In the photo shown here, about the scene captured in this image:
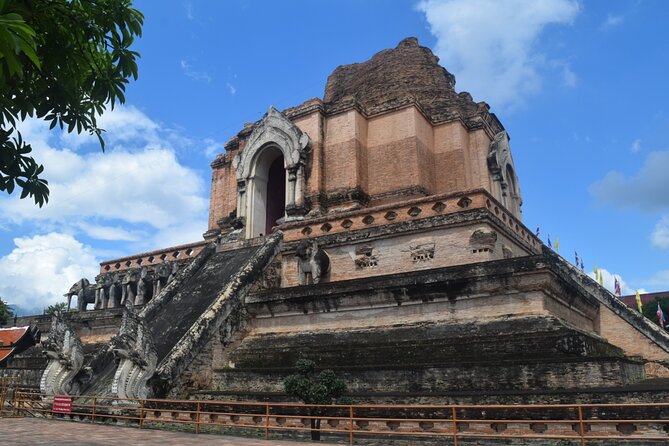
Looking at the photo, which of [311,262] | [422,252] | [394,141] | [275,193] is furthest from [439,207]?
[275,193]

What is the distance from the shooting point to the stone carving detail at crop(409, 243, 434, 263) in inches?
584

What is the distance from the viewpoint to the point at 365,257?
16.0 metres

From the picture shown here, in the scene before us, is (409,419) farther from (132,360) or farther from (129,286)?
(129,286)

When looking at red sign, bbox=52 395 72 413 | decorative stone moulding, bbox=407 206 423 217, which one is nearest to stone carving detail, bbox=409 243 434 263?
decorative stone moulding, bbox=407 206 423 217

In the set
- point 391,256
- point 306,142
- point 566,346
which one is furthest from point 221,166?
point 566,346

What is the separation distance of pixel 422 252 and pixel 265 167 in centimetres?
957

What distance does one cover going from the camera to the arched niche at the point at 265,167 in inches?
806

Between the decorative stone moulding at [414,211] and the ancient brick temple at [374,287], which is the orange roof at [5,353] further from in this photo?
the decorative stone moulding at [414,211]

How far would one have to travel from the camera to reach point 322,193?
20203 mm

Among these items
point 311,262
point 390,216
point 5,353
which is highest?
point 390,216

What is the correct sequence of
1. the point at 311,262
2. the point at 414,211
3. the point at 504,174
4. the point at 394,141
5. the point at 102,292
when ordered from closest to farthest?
1. the point at 414,211
2. the point at 311,262
3. the point at 394,141
4. the point at 504,174
5. the point at 102,292

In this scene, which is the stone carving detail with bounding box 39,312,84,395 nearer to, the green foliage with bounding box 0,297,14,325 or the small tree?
the small tree

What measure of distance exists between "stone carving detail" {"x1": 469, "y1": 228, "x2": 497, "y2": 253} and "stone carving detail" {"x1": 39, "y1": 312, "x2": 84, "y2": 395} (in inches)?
415

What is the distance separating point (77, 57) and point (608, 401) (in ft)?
27.5
